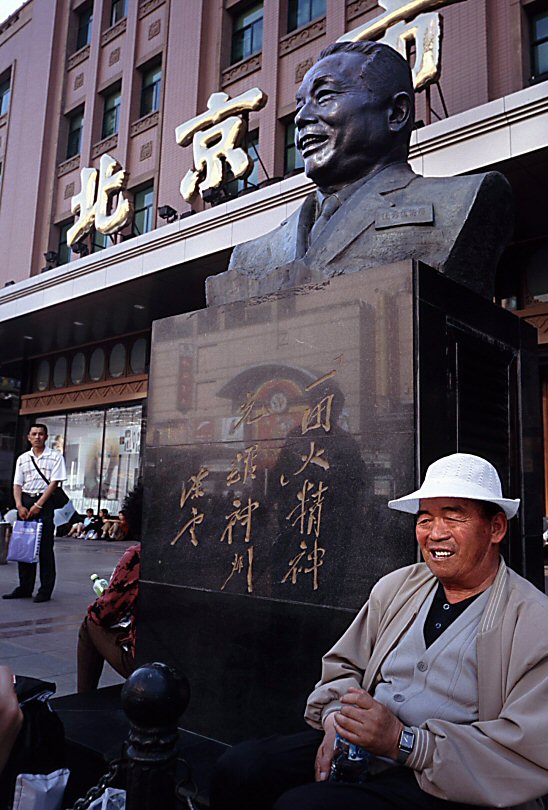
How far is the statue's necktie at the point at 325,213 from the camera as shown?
3.44m

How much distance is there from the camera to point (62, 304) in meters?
14.7

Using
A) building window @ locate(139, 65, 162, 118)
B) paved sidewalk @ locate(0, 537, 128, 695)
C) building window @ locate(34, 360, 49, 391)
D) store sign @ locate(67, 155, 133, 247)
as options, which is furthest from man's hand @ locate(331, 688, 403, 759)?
building window @ locate(34, 360, 49, 391)

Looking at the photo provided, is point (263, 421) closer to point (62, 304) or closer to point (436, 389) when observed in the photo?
point (436, 389)

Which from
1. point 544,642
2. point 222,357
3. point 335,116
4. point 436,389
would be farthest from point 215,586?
point 335,116

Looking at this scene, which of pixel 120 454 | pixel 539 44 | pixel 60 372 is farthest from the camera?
pixel 60 372

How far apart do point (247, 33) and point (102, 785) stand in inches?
635

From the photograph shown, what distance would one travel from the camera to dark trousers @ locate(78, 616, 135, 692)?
10.7ft

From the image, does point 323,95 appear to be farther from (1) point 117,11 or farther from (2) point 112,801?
(1) point 117,11

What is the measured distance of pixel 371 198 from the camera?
10.7ft

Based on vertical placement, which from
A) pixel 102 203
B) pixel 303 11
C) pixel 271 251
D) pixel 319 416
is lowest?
pixel 319 416

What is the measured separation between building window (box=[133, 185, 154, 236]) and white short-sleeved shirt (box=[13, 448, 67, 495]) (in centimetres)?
1019

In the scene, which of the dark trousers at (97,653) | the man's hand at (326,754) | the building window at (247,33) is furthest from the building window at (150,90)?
the man's hand at (326,754)

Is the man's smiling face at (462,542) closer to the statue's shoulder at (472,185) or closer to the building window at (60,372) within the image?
the statue's shoulder at (472,185)

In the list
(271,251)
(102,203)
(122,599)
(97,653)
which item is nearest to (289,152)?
(102,203)
